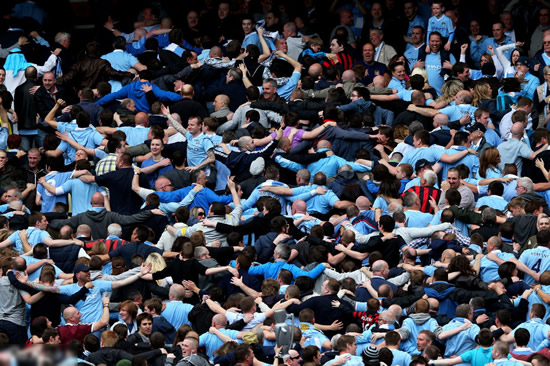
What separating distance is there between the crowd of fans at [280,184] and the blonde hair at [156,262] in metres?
0.02

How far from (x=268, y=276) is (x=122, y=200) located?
10.3ft

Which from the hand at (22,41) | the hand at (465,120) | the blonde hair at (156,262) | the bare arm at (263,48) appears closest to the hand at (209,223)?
the blonde hair at (156,262)

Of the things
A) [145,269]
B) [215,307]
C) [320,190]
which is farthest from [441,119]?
[215,307]

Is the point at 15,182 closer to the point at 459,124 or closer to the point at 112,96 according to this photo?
the point at 112,96

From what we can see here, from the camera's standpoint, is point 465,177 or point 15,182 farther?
point 15,182

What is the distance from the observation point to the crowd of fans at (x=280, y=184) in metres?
10.2

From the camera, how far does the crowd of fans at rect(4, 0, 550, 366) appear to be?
10.2m

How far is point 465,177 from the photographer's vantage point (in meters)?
13.5

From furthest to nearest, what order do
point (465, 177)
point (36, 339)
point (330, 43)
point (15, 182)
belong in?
point (330, 43)
point (15, 182)
point (465, 177)
point (36, 339)

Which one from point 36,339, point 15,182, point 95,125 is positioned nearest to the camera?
point 36,339

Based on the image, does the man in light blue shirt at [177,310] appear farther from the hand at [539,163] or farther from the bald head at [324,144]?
the hand at [539,163]

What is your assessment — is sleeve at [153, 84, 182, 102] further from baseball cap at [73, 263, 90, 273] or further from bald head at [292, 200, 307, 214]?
baseball cap at [73, 263, 90, 273]

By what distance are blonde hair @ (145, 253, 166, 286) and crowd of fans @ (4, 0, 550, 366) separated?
0.02 meters

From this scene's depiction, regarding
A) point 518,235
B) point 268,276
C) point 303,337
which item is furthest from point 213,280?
point 518,235
